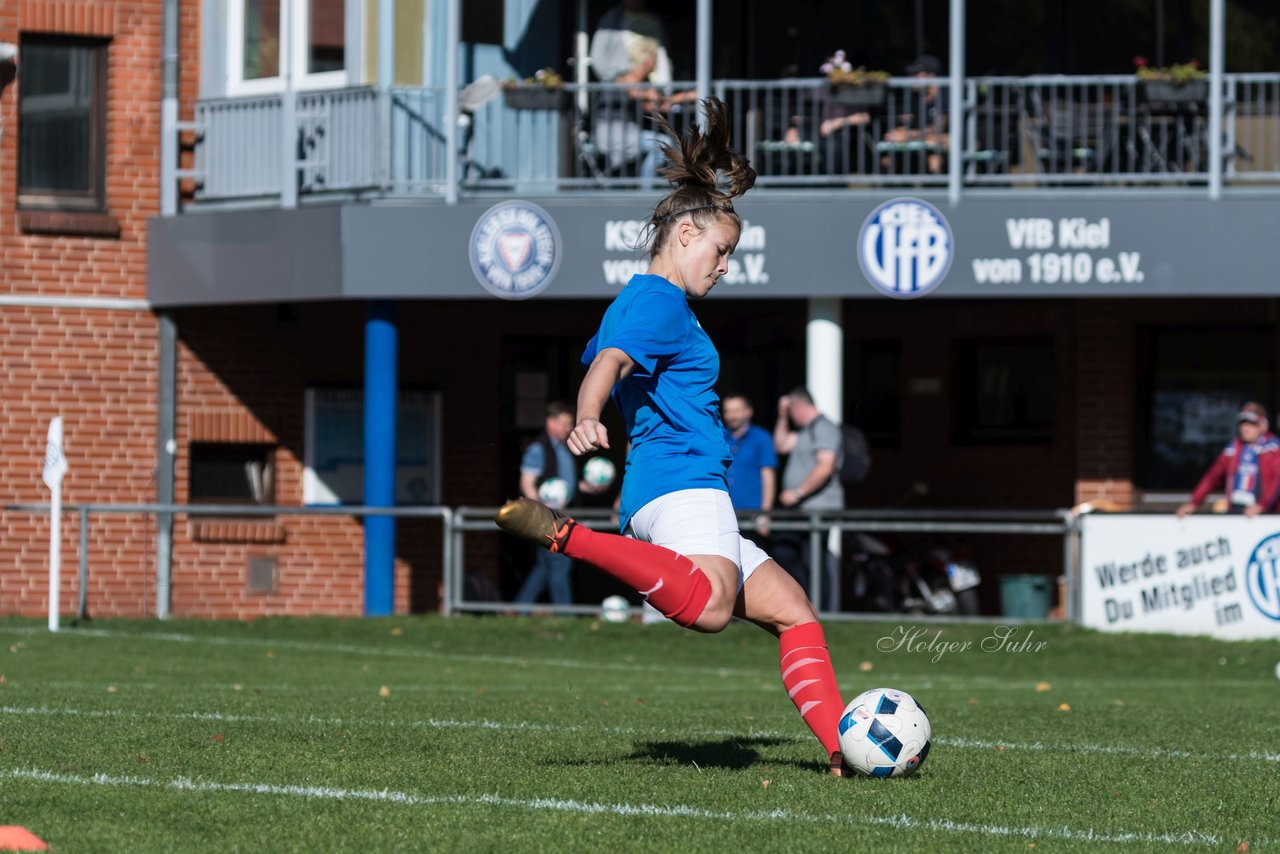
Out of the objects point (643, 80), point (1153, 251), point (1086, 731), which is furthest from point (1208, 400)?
point (1086, 731)

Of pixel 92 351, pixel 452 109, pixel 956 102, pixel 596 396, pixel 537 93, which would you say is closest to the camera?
pixel 596 396

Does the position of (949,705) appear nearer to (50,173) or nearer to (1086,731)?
(1086,731)

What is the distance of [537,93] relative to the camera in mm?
19453

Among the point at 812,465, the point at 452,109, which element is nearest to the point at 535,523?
the point at 812,465

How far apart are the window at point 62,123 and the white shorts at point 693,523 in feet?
49.2

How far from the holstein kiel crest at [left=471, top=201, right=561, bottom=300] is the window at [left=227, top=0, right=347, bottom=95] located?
101 inches

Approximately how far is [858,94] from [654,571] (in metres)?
13.5

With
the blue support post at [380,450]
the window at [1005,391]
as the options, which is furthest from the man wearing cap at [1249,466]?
the blue support post at [380,450]

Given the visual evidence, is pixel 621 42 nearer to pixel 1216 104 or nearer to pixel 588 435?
pixel 1216 104

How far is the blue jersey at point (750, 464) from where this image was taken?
17141 millimetres

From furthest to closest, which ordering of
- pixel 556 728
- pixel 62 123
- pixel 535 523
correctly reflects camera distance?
pixel 62 123 < pixel 556 728 < pixel 535 523

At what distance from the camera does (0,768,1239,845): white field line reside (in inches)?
216

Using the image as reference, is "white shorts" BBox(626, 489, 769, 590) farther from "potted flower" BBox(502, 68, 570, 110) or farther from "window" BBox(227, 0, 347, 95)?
"window" BBox(227, 0, 347, 95)

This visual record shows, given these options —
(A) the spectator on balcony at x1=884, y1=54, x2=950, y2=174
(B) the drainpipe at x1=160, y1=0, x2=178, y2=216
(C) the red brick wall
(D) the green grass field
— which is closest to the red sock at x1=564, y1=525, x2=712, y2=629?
(D) the green grass field
